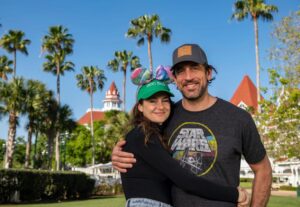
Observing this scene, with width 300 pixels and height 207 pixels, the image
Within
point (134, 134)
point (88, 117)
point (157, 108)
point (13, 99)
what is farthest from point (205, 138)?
point (88, 117)

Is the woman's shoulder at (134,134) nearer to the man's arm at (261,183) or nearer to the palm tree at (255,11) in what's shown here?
the man's arm at (261,183)

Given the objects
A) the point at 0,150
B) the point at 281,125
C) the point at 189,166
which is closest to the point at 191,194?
the point at 189,166

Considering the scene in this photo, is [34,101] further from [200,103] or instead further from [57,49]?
[200,103]

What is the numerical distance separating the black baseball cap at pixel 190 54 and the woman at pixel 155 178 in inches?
21.7

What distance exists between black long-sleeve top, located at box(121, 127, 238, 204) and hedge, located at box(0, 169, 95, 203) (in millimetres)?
23256

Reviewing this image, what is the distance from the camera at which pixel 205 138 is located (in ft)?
10.2

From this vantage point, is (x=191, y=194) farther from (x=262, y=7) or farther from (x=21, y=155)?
(x=21, y=155)

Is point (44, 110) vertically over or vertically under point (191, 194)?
over

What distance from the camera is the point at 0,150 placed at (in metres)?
85.6

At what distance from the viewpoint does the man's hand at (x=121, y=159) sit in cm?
302

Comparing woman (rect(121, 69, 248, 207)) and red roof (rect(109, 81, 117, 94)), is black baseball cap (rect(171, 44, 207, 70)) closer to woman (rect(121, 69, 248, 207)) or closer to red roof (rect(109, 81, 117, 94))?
woman (rect(121, 69, 248, 207))

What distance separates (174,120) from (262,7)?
134 ft

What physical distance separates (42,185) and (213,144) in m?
26.4

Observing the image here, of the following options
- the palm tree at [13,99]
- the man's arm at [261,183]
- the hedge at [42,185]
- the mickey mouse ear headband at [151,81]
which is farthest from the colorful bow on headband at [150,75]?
the palm tree at [13,99]
